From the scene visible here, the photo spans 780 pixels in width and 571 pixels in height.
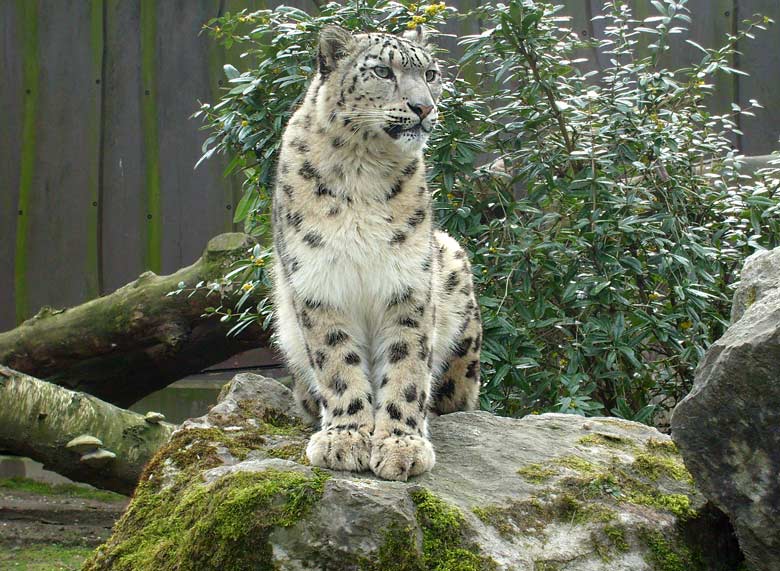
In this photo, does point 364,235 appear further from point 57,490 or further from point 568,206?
point 57,490

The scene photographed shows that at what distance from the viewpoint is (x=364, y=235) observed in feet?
13.1

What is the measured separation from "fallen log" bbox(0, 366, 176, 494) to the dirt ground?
0.57 meters

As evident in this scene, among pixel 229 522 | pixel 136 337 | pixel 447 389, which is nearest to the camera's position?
pixel 229 522

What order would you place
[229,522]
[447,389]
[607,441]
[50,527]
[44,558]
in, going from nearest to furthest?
1. [229,522]
2. [607,441]
3. [447,389]
4. [44,558]
5. [50,527]

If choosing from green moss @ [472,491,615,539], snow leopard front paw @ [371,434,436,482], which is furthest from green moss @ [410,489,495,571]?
snow leopard front paw @ [371,434,436,482]

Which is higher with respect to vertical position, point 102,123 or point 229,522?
point 102,123

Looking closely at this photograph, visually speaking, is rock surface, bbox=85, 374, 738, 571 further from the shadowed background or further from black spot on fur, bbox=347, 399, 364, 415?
the shadowed background

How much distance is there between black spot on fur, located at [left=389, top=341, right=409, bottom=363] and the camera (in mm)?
3938

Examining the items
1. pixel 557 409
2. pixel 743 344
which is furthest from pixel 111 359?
pixel 743 344

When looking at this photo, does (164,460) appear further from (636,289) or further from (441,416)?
(636,289)

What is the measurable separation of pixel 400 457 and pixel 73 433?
3362mm

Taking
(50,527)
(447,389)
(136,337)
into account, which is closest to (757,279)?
(447,389)

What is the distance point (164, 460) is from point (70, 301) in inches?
196

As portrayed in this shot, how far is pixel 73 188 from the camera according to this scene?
27.7 ft
